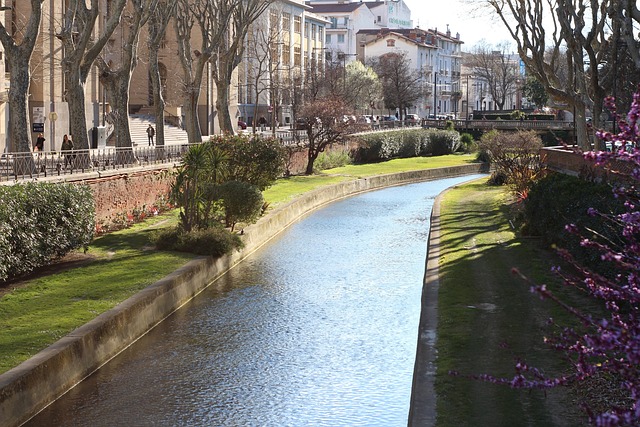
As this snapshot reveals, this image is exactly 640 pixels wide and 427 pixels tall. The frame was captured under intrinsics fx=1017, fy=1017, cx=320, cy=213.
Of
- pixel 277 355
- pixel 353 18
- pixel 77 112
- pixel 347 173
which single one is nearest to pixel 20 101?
pixel 77 112

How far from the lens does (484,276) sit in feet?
73.4

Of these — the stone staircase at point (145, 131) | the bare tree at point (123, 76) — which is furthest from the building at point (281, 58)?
the bare tree at point (123, 76)

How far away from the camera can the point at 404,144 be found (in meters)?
76.0

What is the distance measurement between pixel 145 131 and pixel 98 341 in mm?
51491

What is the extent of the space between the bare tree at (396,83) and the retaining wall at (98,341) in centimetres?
8926

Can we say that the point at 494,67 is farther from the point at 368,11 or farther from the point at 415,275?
the point at 415,275

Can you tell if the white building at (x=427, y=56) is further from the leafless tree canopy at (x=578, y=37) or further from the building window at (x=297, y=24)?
the leafless tree canopy at (x=578, y=37)

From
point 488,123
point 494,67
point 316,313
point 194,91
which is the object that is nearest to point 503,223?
point 316,313

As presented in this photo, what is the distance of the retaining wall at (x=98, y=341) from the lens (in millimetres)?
13555

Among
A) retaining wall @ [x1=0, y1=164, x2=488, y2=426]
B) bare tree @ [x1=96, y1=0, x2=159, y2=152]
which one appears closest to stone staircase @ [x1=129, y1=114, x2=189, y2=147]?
bare tree @ [x1=96, y1=0, x2=159, y2=152]

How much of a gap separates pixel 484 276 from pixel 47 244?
9.50m

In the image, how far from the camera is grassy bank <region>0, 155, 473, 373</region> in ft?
52.2

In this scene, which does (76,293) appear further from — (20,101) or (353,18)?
(353,18)

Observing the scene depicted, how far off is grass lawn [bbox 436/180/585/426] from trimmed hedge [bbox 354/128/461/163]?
36.6 meters
